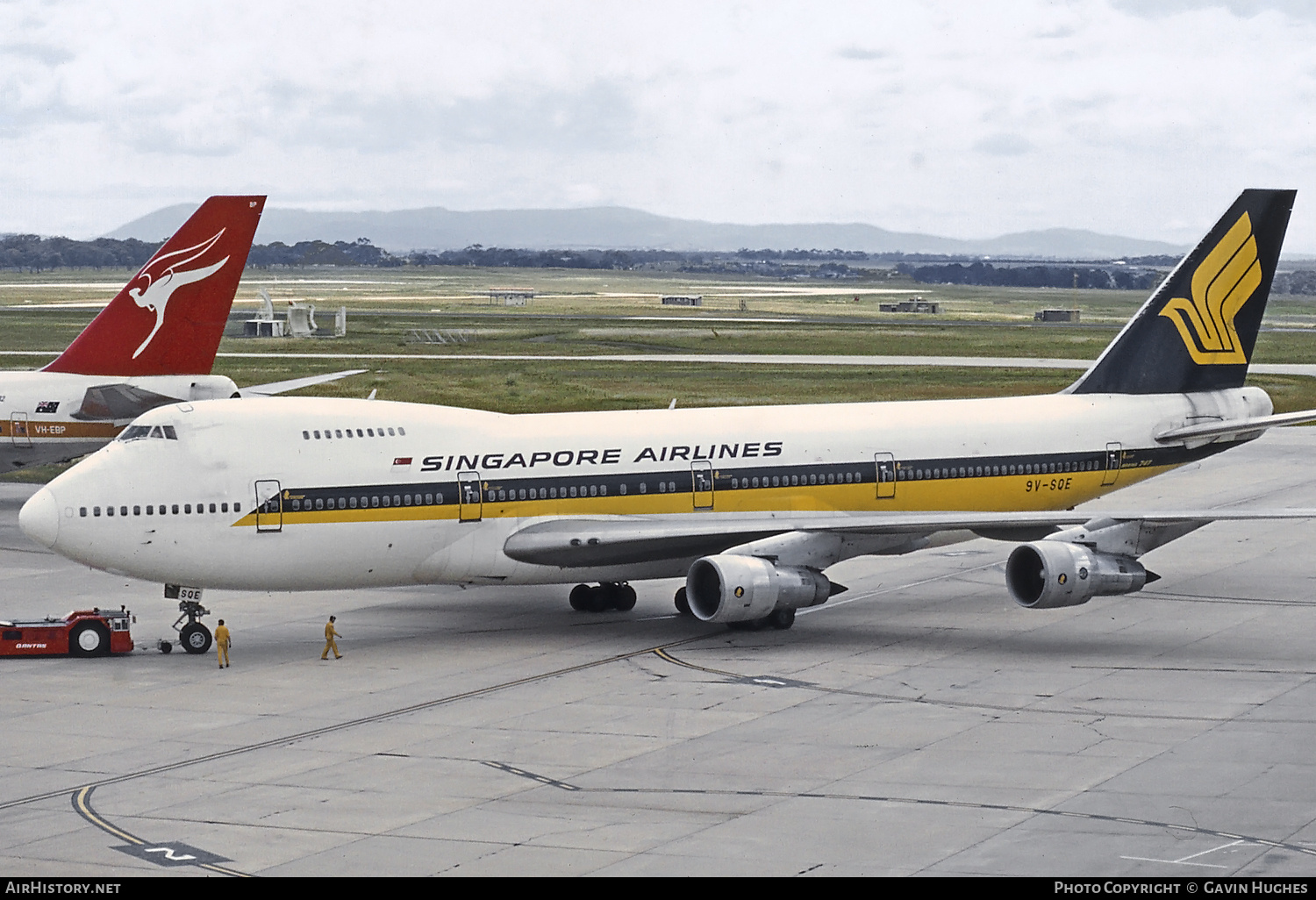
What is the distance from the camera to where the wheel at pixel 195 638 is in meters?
32.5

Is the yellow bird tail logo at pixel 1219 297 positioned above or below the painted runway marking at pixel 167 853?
above

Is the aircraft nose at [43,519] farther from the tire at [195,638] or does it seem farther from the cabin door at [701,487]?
the cabin door at [701,487]

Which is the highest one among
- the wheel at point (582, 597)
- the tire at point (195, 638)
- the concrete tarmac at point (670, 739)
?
the wheel at point (582, 597)

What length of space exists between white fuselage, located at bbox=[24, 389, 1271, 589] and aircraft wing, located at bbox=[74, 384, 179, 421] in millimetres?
15898

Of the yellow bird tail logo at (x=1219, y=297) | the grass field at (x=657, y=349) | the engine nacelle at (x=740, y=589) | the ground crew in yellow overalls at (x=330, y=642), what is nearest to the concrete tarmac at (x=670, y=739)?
the ground crew in yellow overalls at (x=330, y=642)

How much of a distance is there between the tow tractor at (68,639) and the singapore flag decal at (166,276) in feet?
55.7

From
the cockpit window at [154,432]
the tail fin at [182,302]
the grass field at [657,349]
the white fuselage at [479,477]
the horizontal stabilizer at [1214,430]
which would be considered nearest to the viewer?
the white fuselage at [479,477]

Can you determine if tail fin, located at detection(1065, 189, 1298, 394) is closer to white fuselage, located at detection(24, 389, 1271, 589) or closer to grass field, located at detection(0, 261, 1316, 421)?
white fuselage, located at detection(24, 389, 1271, 589)

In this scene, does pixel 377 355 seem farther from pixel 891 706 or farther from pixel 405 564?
pixel 891 706

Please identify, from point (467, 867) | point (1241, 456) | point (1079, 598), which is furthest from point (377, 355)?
point (467, 867)

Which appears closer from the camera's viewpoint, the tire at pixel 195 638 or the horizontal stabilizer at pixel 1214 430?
the tire at pixel 195 638

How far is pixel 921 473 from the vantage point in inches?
1489

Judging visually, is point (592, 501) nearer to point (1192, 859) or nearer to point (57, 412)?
point (1192, 859)

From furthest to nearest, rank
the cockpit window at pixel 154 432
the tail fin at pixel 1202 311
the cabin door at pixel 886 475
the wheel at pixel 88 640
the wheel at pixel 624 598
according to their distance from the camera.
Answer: the tail fin at pixel 1202 311, the cabin door at pixel 886 475, the wheel at pixel 624 598, the wheel at pixel 88 640, the cockpit window at pixel 154 432
